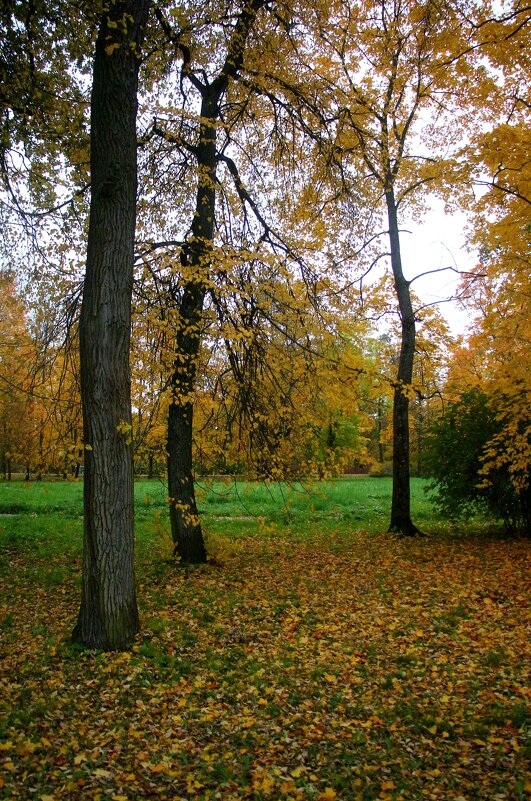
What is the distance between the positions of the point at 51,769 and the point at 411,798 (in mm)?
2034

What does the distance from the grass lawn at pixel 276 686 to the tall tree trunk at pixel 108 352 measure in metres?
0.53

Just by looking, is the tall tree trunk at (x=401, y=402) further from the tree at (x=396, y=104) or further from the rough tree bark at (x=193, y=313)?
the rough tree bark at (x=193, y=313)

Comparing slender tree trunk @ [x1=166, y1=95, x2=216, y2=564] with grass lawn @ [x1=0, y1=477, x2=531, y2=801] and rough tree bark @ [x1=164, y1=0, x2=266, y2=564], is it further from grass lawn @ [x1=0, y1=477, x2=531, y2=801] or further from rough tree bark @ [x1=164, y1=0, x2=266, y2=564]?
grass lawn @ [x1=0, y1=477, x2=531, y2=801]

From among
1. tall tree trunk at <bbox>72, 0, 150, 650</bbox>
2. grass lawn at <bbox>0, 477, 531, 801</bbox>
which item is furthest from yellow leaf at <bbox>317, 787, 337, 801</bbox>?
tall tree trunk at <bbox>72, 0, 150, 650</bbox>

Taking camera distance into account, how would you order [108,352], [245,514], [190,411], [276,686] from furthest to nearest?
1. [245,514]
2. [190,411]
3. [108,352]
4. [276,686]

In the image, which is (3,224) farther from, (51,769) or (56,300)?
(51,769)

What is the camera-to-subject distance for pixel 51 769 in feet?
10.3

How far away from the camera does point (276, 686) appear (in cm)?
429

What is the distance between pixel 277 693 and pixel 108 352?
126 inches

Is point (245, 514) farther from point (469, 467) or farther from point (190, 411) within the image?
point (190, 411)

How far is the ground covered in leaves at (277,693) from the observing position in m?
3.07

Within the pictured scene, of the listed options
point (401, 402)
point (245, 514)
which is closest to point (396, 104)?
point (401, 402)

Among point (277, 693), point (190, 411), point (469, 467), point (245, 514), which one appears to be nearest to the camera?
point (277, 693)

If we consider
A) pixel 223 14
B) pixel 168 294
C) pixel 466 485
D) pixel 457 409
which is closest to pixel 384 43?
pixel 223 14
